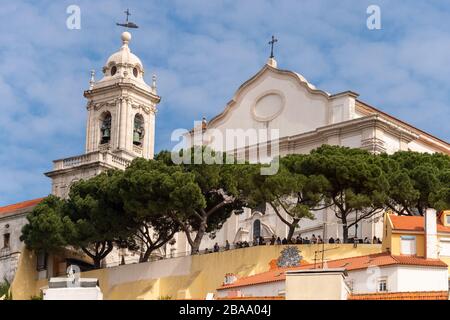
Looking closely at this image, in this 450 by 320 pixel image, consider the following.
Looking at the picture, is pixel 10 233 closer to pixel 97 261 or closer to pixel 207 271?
pixel 97 261

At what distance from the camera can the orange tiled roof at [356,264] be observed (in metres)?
56.2

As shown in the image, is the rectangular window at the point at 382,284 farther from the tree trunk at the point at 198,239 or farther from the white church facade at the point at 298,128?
the white church facade at the point at 298,128

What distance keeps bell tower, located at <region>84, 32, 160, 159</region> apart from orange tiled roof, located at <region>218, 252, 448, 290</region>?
32.8 metres

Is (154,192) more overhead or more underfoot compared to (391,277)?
more overhead

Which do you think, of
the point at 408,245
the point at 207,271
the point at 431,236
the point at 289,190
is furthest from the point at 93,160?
the point at 431,236

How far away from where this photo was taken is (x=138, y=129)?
3789 inches

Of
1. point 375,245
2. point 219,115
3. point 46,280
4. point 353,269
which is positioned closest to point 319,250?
point 375,245

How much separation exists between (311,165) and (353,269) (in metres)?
15.1

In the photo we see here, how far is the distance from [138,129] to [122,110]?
93.9 inches

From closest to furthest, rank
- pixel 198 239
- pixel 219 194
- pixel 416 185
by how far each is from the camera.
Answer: pixel 198 239
pixel 416 185
pixel 219 194

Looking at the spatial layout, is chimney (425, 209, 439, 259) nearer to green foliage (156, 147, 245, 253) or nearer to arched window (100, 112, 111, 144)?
green foliage (156, 147, 245, 253)
